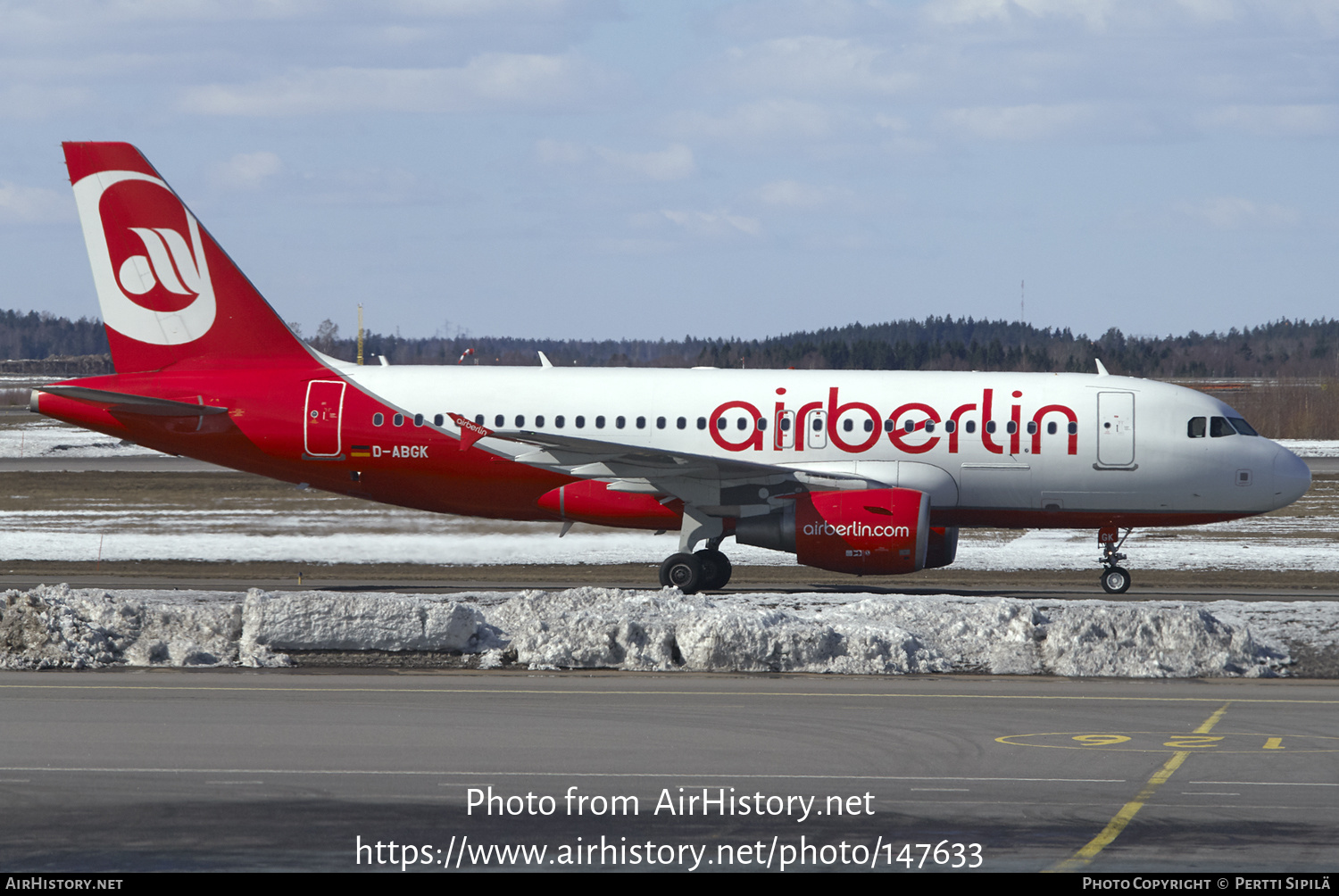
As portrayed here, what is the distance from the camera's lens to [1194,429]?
83.9 feet

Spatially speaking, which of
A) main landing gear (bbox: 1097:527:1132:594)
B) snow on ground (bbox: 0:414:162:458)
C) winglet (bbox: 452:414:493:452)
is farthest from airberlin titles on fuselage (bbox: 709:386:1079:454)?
snow on ground (bbox: 0:414:162:458)

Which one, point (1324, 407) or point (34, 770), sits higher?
point (1324, 407)

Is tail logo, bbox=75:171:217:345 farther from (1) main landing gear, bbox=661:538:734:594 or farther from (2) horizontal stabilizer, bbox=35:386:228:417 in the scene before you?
(1) main landing gear, bbox=661:538:734:594

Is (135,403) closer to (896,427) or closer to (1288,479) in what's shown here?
(896,427)

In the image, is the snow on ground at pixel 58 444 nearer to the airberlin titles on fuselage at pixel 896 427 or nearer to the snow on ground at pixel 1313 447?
the airberlin titles on fuselage at pixel 896 427

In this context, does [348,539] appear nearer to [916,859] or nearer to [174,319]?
[174,319]

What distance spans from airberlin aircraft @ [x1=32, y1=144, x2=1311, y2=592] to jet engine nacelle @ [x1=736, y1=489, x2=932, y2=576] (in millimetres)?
717

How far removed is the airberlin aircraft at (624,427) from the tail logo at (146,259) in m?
0.03

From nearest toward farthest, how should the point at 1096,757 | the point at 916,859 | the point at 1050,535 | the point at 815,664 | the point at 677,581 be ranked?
the point at 916,859 < the point at 1096,757 < the point at 815,664 < the point at 677,581 < the point at 1050,535

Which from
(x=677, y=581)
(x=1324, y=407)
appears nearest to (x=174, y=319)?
(x=677, y=581)

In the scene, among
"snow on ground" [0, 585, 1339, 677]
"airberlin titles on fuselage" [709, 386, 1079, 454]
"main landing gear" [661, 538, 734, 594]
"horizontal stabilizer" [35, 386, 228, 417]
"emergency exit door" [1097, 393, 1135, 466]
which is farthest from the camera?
"horizontal stabilizer" [35, 386, 228, 417]

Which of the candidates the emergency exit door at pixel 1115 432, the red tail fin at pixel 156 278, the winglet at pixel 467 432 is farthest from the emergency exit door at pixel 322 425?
the emergency exit door at pixel 1115 432

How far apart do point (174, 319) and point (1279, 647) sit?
758 inches

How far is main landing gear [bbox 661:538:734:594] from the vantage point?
2431 cm
